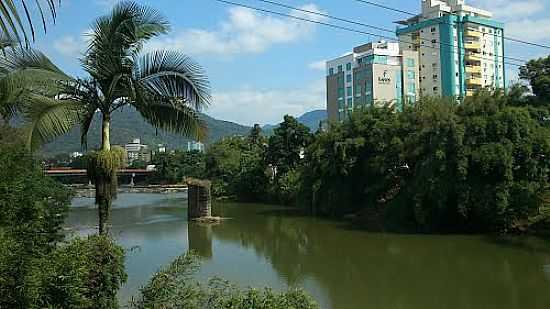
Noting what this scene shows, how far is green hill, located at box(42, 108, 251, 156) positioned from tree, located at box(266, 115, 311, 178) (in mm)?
6315

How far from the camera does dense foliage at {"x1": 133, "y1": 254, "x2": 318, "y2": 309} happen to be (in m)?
3.97

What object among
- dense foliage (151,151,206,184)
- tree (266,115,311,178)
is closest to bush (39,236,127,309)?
tree (266,115,311,178)

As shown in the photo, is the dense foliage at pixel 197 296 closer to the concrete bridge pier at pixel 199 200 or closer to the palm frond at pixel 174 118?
the palm frond at pixel 174 118

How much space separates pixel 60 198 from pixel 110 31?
15.8ft

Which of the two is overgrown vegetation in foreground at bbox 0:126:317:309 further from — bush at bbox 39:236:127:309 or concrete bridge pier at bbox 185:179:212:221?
concrete bridge pier at bbox 185:179:212:221

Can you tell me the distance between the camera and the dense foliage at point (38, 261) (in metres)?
4.02

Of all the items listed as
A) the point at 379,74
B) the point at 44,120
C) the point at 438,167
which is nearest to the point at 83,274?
the point at 44,120

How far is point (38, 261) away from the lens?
168 inches

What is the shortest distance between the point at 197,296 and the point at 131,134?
107 metres

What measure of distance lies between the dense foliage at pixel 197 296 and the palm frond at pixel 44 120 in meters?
1.90

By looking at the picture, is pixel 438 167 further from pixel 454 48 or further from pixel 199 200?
pixel 454 48

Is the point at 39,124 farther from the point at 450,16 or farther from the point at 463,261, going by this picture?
the point at 450,16

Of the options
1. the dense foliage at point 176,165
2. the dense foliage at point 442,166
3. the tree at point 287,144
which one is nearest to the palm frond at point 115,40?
the dense foliage at point 442,166

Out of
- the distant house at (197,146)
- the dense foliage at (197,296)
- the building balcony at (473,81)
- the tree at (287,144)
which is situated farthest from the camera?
the building balcony at (473,81)
